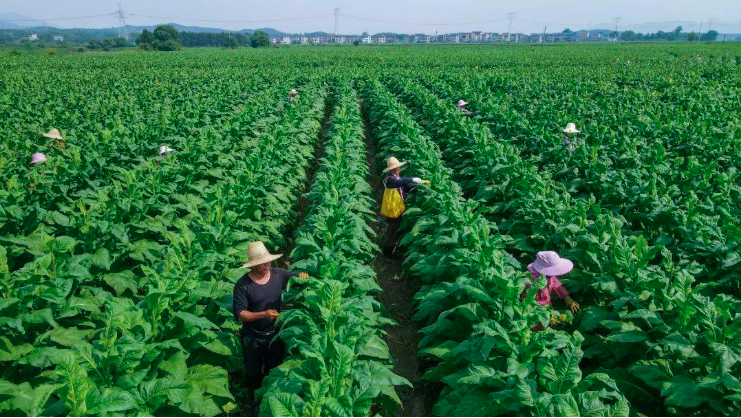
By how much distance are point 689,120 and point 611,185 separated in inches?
355

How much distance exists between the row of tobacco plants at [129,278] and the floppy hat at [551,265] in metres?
3.31

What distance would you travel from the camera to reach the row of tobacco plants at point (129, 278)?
3.64 metres

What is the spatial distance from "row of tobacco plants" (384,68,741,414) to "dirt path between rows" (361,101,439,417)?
1.71 meters

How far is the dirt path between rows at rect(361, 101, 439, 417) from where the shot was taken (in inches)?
204

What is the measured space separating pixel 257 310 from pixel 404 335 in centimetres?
227

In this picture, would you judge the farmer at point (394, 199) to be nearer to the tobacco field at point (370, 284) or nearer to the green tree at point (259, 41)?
the tobacco field at point (370, 284)

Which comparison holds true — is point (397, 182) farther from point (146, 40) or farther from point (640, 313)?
point (146, 40)

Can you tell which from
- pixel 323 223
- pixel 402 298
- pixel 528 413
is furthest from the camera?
pixel 402 298

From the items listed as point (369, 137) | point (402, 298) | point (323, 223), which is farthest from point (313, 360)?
point (369, 137)

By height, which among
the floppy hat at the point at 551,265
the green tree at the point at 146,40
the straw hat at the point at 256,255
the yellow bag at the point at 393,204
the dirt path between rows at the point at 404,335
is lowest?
the dirt path between rows at the point at 404,335

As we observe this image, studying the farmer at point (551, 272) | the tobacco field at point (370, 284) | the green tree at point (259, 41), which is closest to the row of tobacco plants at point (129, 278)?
the tobacco field at point (370, 284)

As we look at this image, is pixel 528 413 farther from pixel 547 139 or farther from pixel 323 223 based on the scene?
pixel 547 139

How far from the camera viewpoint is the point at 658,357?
4.36 m

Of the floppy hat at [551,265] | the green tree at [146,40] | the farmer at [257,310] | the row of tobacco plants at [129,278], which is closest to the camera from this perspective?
the row of tobacco plants at [129,278]
